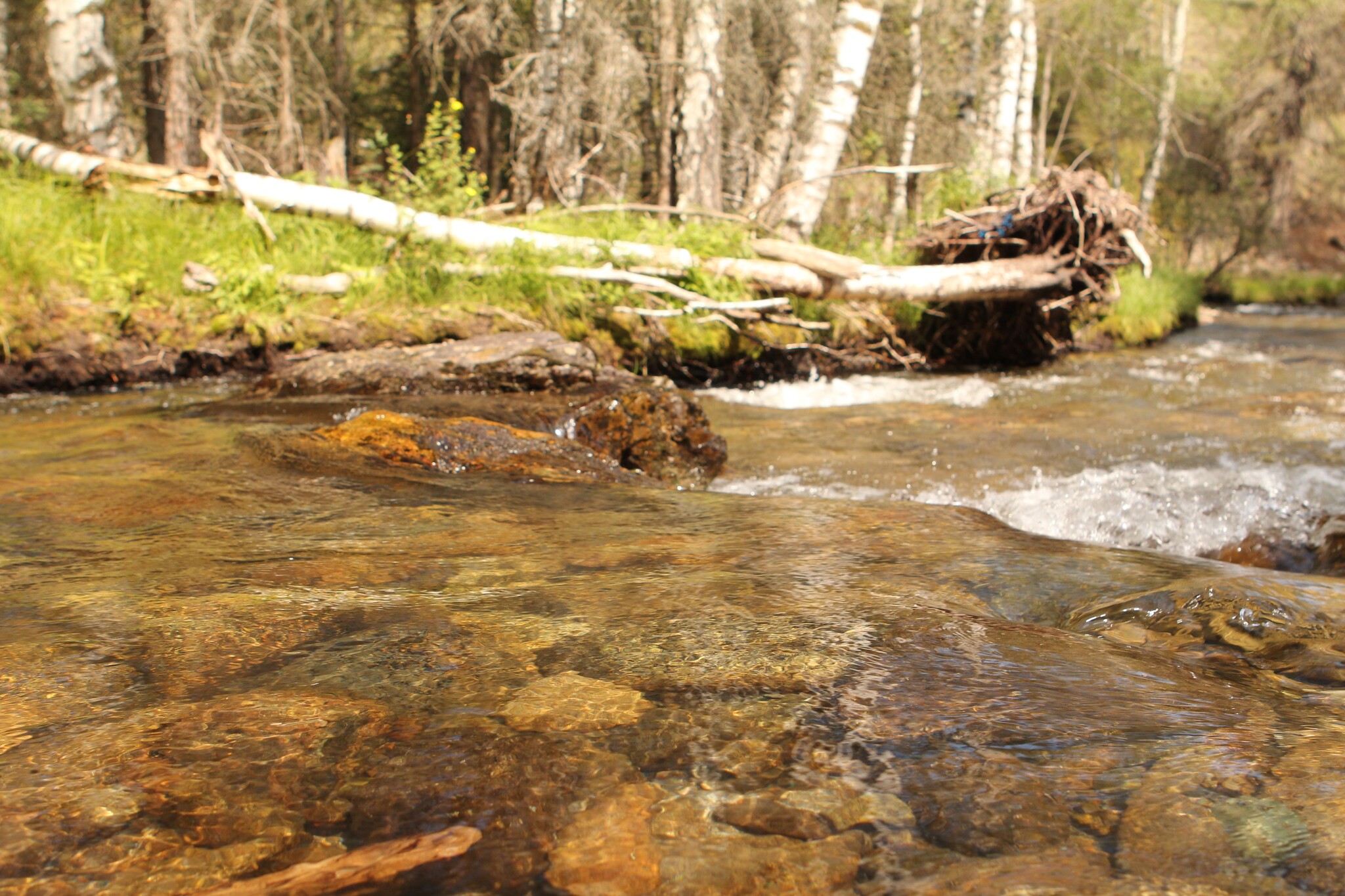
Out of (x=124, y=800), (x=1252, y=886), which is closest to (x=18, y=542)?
(x=124, y=800)

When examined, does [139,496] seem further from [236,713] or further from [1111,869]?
[1111,869]

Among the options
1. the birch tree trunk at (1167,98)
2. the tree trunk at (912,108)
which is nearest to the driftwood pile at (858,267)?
the tree trunk at (912,108)

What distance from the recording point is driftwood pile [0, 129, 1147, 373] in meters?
6.75

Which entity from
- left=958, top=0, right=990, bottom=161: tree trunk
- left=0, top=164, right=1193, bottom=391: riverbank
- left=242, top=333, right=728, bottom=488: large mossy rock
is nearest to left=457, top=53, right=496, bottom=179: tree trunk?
left=0, top=164, right=1193, bottom=391: riverbank

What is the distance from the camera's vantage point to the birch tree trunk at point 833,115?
9.02 meters

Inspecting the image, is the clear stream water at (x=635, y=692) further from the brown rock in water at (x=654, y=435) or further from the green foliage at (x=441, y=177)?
the green foliage at (x=441, y=177)

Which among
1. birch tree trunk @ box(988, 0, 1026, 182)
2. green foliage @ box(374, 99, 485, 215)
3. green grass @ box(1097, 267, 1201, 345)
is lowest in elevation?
green grass @ box(1097, 267, 1201, 345)

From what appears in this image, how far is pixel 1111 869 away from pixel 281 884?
1.08 m

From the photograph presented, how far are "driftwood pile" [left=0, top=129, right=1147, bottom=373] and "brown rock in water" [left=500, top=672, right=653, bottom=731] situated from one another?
4789 mm

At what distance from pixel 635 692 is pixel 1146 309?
11438 millimetres

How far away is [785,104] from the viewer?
10359 millimetres

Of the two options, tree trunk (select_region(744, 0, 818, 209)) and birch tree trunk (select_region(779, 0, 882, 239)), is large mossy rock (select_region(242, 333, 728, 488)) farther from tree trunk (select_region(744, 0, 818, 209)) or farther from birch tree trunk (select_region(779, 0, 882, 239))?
tree trunk (select_region(744, 0, 818, 209))

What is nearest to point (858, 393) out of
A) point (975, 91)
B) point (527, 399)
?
point (527, 399)

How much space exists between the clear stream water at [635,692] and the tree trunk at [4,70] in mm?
8474
